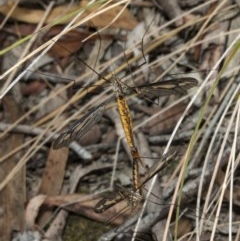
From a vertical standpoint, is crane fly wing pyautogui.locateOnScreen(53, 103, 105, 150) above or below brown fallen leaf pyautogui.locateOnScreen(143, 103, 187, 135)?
above

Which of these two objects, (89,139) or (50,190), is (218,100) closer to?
(89,139)

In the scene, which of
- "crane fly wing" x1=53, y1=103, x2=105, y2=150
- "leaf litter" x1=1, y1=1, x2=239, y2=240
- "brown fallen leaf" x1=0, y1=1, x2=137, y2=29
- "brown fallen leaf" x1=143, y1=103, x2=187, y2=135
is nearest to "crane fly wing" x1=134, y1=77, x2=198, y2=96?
"crane fly wing" x1=53, y1=103, x2=105, y2=150

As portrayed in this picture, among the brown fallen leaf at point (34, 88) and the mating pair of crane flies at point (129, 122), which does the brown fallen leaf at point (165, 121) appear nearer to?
the mating pair of crane flies at point (129, 122)

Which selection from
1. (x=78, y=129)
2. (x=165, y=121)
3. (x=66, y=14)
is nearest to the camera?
(x=78, y=129)

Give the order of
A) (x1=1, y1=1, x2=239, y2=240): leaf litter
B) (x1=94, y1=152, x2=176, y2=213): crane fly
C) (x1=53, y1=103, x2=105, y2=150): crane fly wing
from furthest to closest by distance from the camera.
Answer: (x1=1, y1=1, x2=239, y2=240): leaf litter → (x1=94, y1=152, x2=176, y2=213): crane fly → (x1=53, y1=103, x2=105, y2=150): crane fly wing

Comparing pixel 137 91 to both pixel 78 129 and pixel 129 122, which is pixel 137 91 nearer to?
pixel 129 122

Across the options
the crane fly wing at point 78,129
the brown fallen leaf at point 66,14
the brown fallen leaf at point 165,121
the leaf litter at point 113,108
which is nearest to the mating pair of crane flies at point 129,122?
the crane fly wing at point 78,129

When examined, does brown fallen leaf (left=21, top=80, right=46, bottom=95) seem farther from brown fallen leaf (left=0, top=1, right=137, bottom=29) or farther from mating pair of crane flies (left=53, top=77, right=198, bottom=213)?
mating pair of crane flies (left=53, top=77, right=198, bottom=213)

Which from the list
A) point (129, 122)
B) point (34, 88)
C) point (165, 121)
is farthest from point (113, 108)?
point (129, 122)
